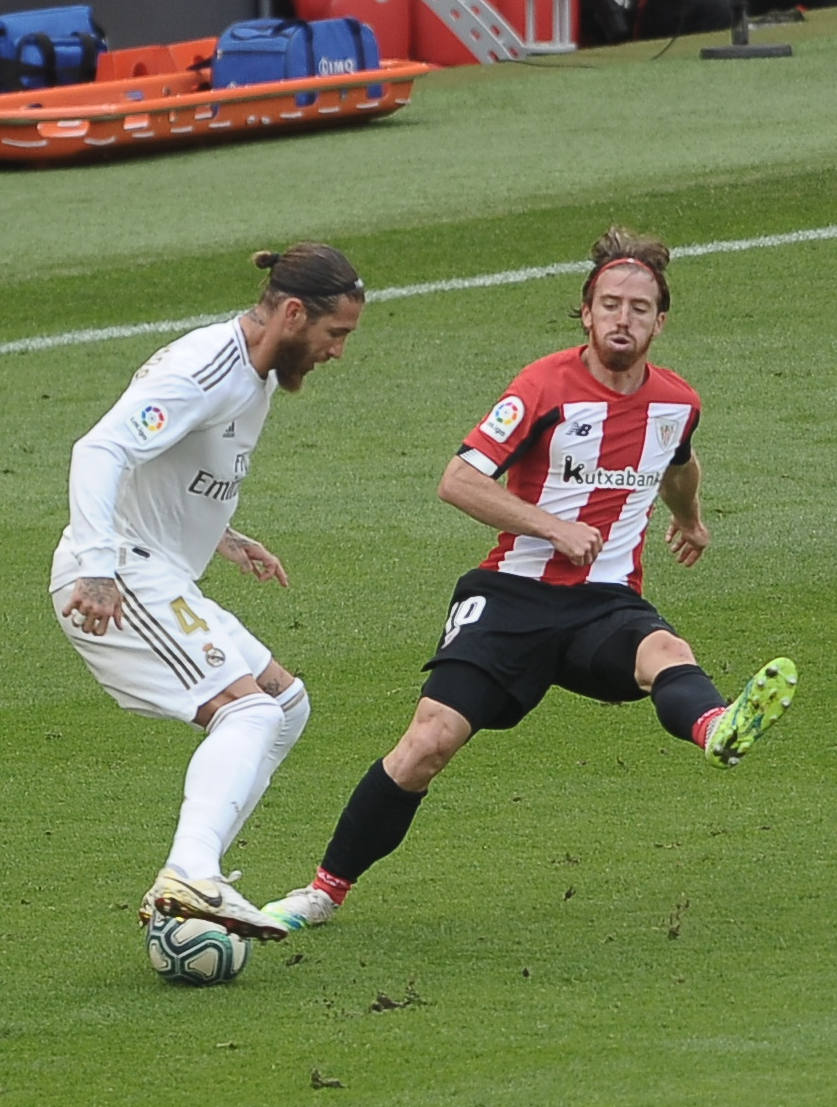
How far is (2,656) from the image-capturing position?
322 inches

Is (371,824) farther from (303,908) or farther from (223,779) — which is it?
(223,779)

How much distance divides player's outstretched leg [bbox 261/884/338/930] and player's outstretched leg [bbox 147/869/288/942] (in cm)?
67

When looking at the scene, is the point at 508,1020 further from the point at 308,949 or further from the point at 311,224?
the point at 311,224

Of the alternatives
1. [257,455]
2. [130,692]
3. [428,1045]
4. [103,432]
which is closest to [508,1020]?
[428,1045]

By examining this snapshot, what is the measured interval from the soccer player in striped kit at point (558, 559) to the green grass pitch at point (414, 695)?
402 millimetres

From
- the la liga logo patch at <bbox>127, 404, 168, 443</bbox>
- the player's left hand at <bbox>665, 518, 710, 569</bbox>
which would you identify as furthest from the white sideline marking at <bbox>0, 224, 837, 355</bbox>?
the la liga logo patch at <bbox>127, 404, 168, 443</bbox>

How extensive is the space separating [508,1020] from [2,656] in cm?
403

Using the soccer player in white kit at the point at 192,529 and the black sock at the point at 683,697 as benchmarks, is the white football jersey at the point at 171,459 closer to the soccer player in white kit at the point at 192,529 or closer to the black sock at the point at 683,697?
the soccer player in white kit at the point at 192,529

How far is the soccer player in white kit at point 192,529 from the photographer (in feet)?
15.8

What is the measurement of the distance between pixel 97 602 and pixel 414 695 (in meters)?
2.98

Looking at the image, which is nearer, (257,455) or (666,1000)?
(666,1000)

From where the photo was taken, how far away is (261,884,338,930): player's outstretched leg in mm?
5410

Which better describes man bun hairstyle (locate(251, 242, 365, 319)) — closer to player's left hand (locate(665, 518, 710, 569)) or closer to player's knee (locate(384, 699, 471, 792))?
player's knee (locate(384, 699, 471, 792))

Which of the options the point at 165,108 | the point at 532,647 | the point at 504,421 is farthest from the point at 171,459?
the point at 165,108
